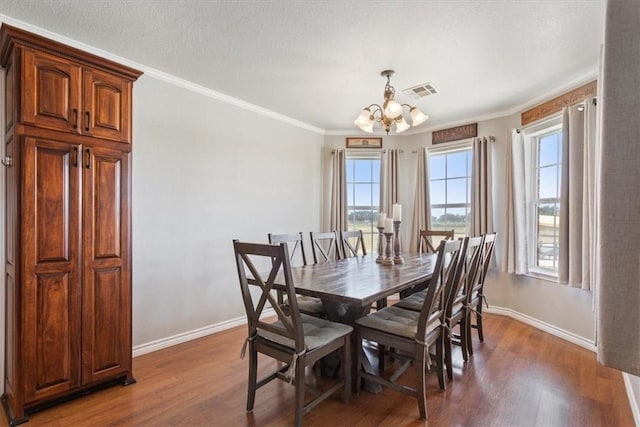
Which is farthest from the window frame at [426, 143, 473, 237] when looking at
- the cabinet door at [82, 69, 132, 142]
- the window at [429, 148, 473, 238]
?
the cabinet door at [82, 69, 132, 142]

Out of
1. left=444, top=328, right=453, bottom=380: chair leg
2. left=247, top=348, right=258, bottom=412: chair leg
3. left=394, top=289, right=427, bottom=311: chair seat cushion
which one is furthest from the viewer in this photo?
left=394, top=289, right=427, bottom=311: chair seat cushion

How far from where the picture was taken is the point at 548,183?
366 cm

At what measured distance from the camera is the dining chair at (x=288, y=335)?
5.93ft

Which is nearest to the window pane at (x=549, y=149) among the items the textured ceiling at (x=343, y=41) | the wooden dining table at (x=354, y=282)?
the textured ceiling at (x=343, y=41)

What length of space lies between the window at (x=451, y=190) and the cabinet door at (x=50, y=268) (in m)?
4.21

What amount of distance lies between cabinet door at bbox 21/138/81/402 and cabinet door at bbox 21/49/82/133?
0.14 meters

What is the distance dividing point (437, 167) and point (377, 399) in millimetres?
3507

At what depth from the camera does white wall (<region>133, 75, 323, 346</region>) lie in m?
2.90

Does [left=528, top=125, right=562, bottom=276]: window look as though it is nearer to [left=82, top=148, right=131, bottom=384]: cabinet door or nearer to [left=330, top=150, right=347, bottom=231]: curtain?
[left=330, top=150, right=347, bottom=231]: curtain

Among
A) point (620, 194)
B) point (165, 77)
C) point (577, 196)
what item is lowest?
point (620, 194)

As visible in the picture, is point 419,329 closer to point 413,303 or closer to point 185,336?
point 413,303

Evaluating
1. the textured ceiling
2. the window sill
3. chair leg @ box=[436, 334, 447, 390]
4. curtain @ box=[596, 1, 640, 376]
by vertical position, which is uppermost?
the textured ceiling

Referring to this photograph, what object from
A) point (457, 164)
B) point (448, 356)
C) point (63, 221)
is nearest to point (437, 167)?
point (457, 164)

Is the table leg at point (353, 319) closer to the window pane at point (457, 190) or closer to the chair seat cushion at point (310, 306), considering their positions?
the chair seat cushion at point (310, 306)
